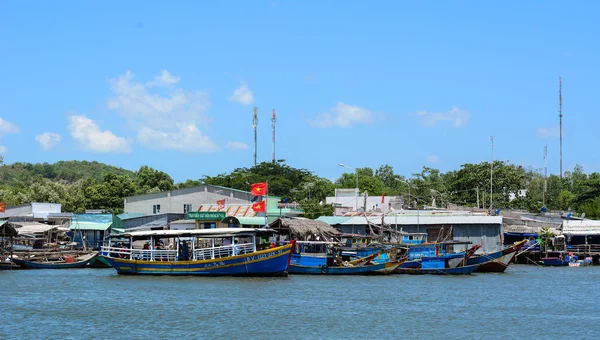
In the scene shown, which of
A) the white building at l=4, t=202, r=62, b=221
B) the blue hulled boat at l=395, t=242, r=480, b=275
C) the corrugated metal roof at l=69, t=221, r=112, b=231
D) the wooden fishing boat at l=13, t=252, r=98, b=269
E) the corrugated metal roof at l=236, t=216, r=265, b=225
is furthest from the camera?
the white building at l=4, t=202, r=62, b=221

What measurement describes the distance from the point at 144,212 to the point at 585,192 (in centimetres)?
4092

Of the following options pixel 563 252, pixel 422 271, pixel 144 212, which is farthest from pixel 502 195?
pixel 422 271

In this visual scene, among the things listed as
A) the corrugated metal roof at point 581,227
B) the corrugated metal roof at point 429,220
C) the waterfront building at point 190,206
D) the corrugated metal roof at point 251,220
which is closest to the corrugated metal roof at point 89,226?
the waterfront building at point 190,206

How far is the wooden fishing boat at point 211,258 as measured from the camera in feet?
124

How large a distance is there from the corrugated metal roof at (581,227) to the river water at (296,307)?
1700 cm

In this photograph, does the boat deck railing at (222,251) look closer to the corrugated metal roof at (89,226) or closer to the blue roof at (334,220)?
the corrugated metal roof at (89,226)

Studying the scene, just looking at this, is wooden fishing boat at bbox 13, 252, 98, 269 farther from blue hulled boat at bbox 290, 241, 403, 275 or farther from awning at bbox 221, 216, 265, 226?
blue hulled boat at bbox 290, 241, 403, 275

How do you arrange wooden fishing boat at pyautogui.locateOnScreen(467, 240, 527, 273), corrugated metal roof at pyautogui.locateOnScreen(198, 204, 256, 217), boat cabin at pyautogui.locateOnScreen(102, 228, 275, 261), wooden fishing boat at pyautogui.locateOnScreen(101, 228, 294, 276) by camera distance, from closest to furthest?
wooden fishing boat at pyautogui.locateOnScreen(101, 228, 294, 276) < boat cabin at pyautogui.locateOnScreen(102, 228, 275, 261) < wooden fishing boat at pyautogui.locateOnScreen(467, 240, 527, 273) < corrugated metal roof at pyautogui.locateOnScreen(198, 204, 256, 217)

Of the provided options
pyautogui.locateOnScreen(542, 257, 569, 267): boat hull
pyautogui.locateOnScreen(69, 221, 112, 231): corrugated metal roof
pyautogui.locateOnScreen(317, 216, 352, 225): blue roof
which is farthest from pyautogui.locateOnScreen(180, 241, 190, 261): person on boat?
pyautogui.locateOnScreen(542, 257, 569, 267): boat hull

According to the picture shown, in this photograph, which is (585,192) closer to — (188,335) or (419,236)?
(419,236)

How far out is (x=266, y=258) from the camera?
1479 inches

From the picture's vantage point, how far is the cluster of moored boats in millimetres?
38094

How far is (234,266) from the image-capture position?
38031 mm

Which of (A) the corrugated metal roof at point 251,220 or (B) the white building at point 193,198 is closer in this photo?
(A) the corrugated metal roof at point 251,220
